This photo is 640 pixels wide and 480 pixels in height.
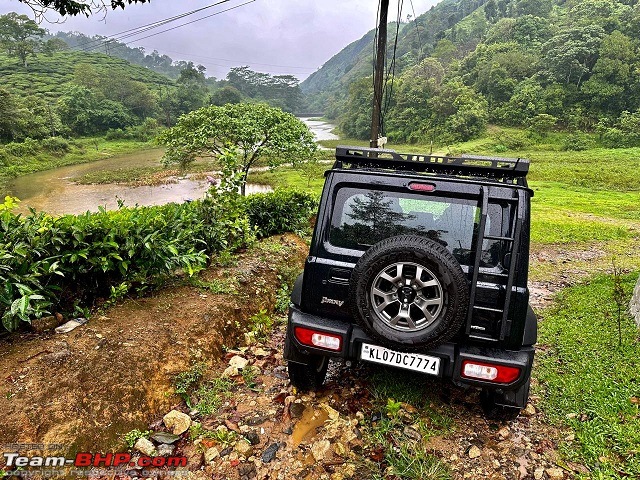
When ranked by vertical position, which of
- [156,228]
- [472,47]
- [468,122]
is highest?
[472,47]

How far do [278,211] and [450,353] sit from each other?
5781 mm

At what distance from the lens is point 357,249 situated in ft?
9.40

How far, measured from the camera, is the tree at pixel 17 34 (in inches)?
2968

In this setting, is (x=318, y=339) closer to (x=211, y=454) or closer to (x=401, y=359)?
(x=401, y=359)

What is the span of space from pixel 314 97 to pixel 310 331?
570 ft

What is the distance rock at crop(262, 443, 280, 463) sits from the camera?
2643mm

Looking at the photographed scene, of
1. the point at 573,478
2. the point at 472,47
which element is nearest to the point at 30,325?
the point at 573,478

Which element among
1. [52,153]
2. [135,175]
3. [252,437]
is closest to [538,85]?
[135,175]

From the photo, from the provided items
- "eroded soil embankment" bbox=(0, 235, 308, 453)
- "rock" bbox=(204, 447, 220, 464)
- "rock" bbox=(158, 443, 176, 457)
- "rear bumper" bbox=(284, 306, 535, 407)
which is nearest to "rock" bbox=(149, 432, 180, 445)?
"rock" bbox=(158, 443, 176, 457)

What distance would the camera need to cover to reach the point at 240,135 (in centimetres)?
1296

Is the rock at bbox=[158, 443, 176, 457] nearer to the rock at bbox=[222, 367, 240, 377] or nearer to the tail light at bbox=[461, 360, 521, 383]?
the rock at bbox=[222, 367, 240, 377]

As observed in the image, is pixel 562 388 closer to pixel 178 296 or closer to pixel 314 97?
pixel 178 296

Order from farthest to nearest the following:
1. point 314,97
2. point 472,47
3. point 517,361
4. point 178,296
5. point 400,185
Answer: point 314,97
point 472,47
point 178,296
point 400,185
point 517,361

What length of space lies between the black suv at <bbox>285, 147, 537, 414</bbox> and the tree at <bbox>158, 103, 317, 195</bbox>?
10.9 metres
